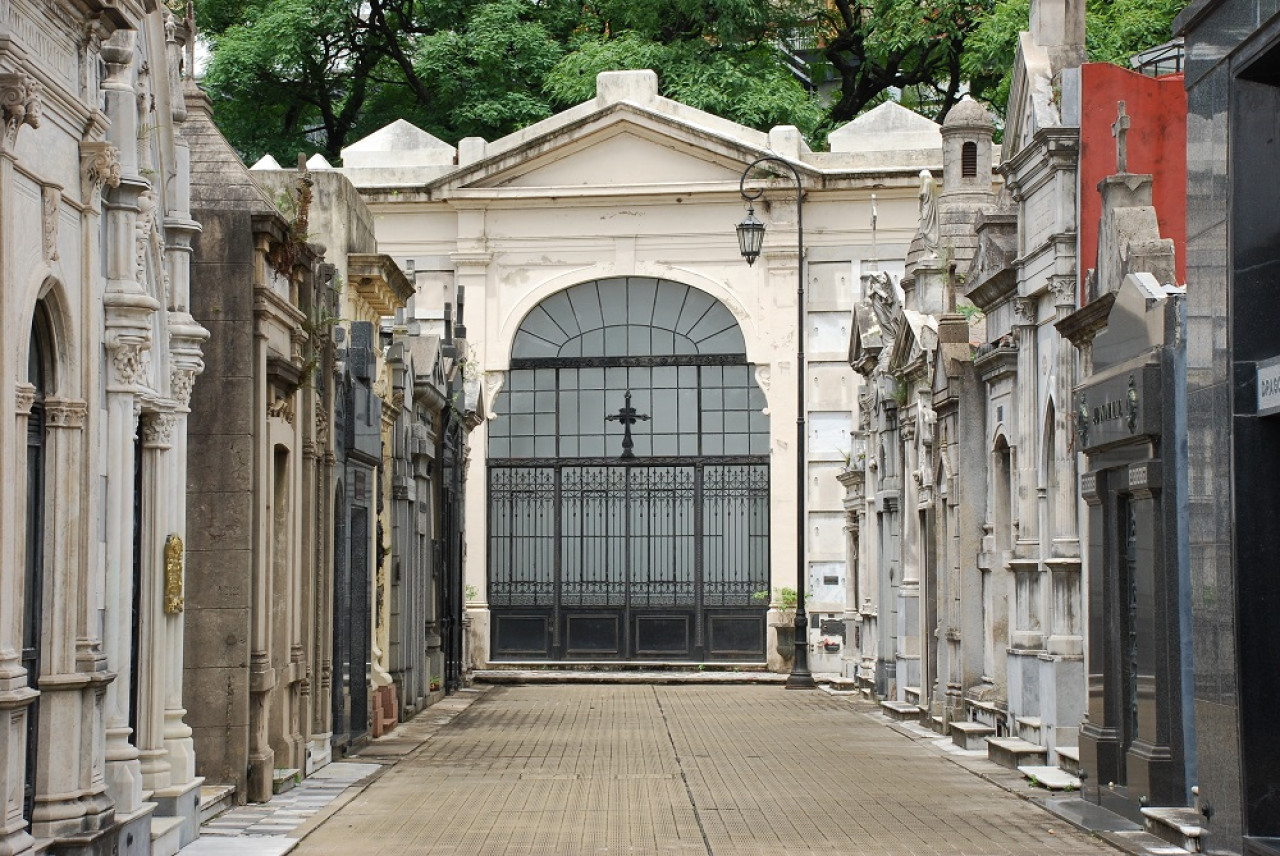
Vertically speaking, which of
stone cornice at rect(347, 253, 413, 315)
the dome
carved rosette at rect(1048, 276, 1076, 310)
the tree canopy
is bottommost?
carved rosette at rect(1048, 276, 1076, 310)

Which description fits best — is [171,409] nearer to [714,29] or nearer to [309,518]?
[309,518]

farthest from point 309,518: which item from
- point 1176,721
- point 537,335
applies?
point 537,335

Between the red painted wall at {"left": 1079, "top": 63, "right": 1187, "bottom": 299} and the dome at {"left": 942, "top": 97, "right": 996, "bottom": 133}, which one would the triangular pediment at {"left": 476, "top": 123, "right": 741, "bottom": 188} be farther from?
the red painted wall at {"left": 1079, "top": 63, "right": 1187, "bottom": 299}

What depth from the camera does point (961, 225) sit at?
85.4ft

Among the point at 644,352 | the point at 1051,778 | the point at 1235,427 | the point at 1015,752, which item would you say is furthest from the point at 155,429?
the point at 644,352

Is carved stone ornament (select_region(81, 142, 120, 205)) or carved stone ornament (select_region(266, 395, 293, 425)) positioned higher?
carved stone ornament (select_region(81, 142, 120, 205))

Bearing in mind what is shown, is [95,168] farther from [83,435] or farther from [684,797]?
[684,797]

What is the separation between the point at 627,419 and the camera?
38.4m

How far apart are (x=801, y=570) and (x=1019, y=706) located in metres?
13.5

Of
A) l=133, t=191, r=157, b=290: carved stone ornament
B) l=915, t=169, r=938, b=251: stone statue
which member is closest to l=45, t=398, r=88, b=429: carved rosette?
l=133, t=191, r=157, b=290: carved stone ornament

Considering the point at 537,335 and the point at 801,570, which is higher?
the point at 537,335

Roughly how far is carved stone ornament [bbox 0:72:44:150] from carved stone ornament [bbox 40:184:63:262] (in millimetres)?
677

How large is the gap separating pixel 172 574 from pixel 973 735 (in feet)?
32.7

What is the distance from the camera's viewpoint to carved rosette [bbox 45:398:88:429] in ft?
35.2
